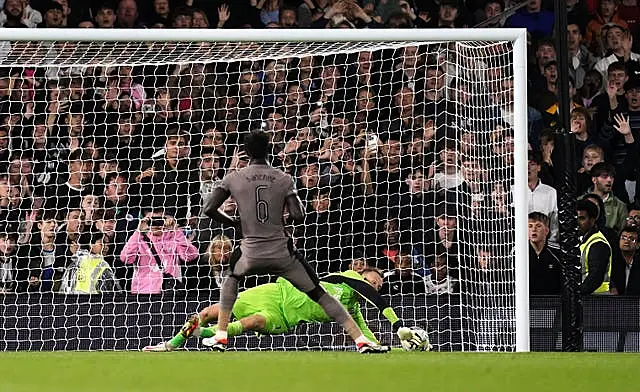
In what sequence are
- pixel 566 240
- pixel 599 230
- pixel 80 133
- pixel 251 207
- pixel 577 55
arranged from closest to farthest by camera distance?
pixel 251 207 < pixel 566 240 < pixel 599 230 < pixel 80 133 < pixel 577 55

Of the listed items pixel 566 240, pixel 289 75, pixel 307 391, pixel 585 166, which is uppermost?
pixel 289 75

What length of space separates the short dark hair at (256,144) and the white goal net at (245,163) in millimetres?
2160

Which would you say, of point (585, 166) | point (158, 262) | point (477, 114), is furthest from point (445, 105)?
point (158, 262)

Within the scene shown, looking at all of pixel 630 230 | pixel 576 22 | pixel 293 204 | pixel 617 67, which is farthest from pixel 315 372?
pixel 576 22

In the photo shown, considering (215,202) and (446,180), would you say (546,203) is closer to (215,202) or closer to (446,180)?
(446,180)

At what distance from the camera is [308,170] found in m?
12.5

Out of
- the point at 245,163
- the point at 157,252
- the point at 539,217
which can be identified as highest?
the point at 245,163

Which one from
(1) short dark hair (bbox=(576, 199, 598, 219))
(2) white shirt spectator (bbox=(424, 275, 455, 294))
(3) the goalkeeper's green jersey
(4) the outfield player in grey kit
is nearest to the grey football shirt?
(4) the outfield player in grey kit

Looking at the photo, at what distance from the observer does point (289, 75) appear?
13.3m

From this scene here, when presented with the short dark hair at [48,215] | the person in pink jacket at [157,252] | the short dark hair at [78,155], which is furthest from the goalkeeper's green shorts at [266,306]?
the short dark hair at [78,155]

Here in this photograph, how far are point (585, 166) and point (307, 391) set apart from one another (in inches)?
295

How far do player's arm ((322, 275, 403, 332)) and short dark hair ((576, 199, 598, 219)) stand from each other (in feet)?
7.15

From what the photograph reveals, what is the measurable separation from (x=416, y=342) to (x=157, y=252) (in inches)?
107

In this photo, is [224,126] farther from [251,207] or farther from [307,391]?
[307,391]
